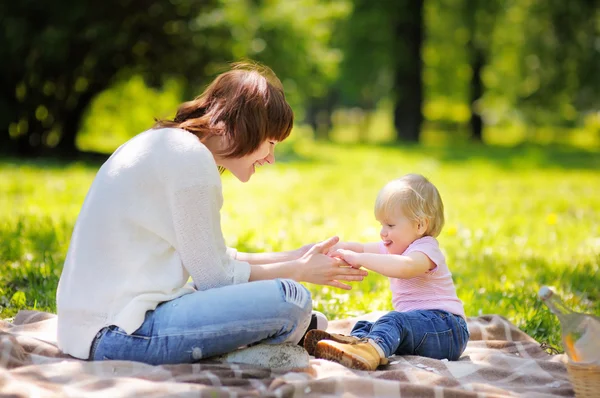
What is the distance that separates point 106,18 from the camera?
12047 mm

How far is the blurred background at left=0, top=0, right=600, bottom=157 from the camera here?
39.6 feet

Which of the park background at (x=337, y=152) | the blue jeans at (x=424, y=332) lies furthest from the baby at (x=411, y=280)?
the park background at (x=337, y=152)

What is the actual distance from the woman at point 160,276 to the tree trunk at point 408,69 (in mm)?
18163

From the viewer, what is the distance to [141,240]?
9.06 ft

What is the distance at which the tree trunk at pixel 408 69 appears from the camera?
20.4 m

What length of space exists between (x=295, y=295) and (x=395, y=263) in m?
0.67

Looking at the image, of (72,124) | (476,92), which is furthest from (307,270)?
(476,92)

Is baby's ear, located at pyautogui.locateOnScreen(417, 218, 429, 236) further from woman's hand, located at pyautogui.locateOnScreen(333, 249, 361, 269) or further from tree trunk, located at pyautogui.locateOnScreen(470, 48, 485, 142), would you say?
tree trunk, located at pyautogui.locateOnScreen(470, 48, 485, 142)

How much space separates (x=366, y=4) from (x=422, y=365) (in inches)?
727

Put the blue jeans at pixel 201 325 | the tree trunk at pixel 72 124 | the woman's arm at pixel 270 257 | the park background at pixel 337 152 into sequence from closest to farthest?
the blue jeans at pixel 201 325 → the woman's arm at pixel 270 257 → the park background at pixel 337 152 → the tree trunk at pixel 72 124

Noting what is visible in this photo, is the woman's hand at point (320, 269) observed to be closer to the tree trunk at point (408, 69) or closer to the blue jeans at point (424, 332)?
the blue jeans at point (424, 332)

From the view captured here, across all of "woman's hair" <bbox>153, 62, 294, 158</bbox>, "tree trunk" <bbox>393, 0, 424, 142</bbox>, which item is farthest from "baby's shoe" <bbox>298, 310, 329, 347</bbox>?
"tree trunk" <bbox>393, 0, 424, 142</bbox>

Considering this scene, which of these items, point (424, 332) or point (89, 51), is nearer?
point (424, 332)

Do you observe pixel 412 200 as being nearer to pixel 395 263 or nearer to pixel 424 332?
pixel 395 263
